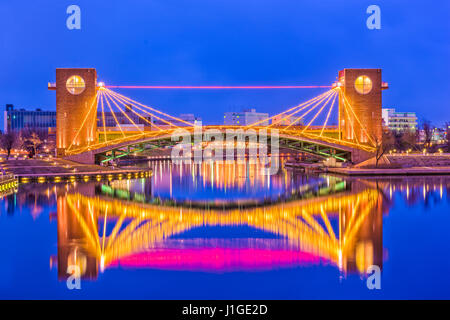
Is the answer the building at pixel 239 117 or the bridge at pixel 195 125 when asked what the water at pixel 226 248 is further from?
the building at pixel 239 117

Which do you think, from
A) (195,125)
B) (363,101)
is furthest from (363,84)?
(195,125)

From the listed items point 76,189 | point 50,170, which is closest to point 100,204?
point 76,189

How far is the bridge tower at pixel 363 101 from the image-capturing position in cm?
4709

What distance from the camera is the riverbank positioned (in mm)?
36438

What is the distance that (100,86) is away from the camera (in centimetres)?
4606

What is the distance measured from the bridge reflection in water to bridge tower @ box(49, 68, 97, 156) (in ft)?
84.3

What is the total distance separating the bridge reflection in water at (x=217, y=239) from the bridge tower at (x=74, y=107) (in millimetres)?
25695

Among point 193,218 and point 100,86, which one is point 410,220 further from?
point 100,86

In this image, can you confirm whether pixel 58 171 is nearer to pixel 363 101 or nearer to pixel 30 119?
pixel 363 101

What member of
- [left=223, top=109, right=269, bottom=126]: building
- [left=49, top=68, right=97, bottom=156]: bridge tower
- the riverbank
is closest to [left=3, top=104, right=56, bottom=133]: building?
[left=223, top=109, right=269, bottom=126]: building

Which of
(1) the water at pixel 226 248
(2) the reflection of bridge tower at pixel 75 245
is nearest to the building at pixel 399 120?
(1) the water at pixel 226 248

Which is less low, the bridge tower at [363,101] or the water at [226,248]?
the bridge tower at [363,101]

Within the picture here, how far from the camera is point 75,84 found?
46469 mm

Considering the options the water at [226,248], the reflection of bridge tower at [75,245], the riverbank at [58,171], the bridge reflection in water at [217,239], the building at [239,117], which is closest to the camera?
the water at [226,248]
